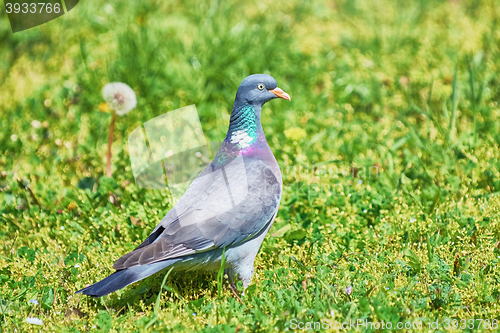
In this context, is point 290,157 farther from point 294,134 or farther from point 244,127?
point 244,127

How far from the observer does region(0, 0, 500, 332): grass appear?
290cm

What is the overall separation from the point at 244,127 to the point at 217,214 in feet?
2.19

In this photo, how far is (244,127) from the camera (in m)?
3.38

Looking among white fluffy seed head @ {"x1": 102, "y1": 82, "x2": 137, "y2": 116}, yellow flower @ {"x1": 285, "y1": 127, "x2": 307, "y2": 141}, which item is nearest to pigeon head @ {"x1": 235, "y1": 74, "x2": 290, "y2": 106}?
yellow flower @ {"x1": 285, "y1": 127, "x2": 307, "y2": 141}

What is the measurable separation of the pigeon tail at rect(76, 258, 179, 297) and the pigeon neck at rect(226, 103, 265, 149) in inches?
36.4

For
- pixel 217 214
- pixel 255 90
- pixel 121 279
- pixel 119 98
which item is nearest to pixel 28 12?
pixel 119 98

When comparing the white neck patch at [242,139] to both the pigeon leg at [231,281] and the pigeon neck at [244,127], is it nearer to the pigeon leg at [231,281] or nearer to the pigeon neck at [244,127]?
the pigeon neck at [244,127]

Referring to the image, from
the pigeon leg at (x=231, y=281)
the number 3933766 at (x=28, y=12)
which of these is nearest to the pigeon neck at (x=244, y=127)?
the pigeon leg at (x=231, y=281)

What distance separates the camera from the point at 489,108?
4750 mm

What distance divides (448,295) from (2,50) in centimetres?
536

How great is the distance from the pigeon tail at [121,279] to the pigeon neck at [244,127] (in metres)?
0.92

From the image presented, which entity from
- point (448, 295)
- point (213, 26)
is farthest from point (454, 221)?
point (213, 26)

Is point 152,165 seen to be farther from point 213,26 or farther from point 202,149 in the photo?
point 213,26

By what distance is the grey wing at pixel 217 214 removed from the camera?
2.86 meters
